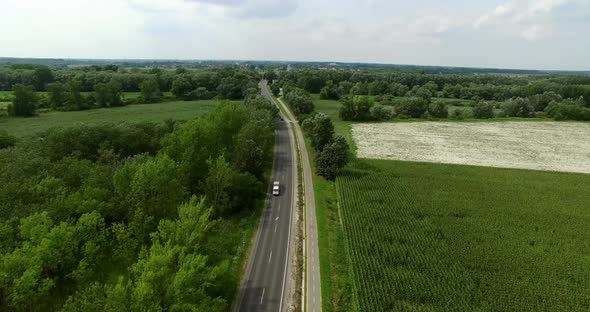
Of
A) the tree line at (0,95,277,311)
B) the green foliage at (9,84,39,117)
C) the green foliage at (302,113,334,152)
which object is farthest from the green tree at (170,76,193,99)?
the green foliage at (302,113,334,152)

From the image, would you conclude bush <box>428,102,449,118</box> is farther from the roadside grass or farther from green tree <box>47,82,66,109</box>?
green tree <box>47,82,66,109</box>

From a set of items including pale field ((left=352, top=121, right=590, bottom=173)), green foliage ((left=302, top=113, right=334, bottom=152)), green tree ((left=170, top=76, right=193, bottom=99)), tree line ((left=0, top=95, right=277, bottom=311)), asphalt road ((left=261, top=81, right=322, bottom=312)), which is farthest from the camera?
green tree ((left=170, top=76, right=193, bottom=99))

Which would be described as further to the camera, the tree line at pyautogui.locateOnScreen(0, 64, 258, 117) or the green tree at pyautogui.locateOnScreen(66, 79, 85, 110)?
the green tree at pyautogui.locateOnScreen(66, 79, 85, 110)

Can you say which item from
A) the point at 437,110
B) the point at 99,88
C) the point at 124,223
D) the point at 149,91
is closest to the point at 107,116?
the point at 99,88

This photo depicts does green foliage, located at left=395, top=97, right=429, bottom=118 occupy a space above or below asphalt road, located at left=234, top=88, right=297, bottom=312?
above

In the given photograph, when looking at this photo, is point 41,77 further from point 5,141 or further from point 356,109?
point 356,109

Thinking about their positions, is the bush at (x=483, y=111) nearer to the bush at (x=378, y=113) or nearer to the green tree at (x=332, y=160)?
the bush at (x=378, y=113)

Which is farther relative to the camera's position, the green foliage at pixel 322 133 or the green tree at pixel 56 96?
the green tree at pixel 56 96

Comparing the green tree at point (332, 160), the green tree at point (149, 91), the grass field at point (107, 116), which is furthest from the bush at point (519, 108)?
the green tree at point (149, 91)
